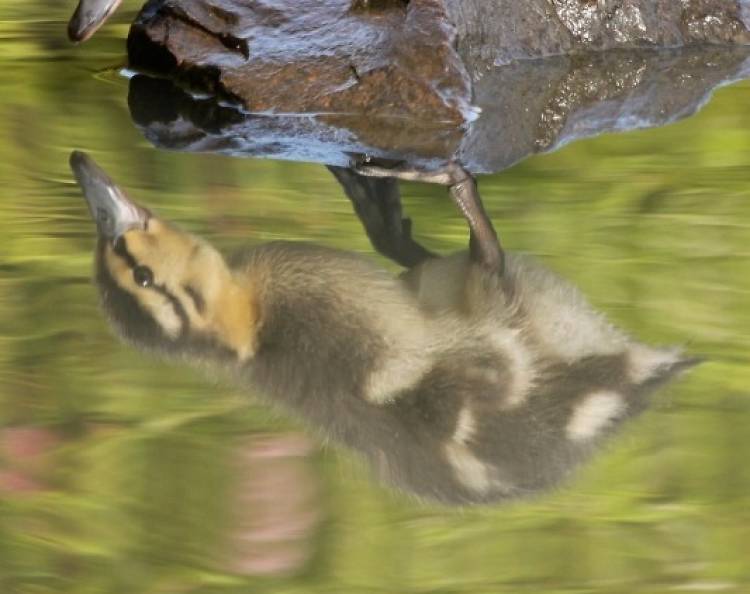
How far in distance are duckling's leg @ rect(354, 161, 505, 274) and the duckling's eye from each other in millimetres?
894

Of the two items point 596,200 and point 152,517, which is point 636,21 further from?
point 152,517

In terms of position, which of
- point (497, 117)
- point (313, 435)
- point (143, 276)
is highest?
point (313, 435)

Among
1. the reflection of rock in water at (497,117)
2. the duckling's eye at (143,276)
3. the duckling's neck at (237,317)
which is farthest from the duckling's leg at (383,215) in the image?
the duckling's eye at (143,276)

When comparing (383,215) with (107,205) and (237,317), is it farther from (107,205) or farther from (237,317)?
(107,205)

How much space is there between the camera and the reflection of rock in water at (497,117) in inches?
217

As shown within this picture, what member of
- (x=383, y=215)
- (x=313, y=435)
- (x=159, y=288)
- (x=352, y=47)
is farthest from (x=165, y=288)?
(x=352, y=47)

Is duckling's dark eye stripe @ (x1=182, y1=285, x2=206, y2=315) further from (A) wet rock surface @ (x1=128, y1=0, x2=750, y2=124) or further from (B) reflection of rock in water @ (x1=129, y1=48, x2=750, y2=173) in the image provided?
(A) wet rock surface @ (x1=128, y1=0, x2=750, y2=124)

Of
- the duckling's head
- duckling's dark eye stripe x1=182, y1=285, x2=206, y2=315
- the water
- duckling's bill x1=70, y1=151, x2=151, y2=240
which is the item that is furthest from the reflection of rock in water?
duckling's dark eye stripe x1=182, y1=285, x2=206, y2=315

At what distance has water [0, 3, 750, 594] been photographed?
3176mm

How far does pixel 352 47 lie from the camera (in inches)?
234

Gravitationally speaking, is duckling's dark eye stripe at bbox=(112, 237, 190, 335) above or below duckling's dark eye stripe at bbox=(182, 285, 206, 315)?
above

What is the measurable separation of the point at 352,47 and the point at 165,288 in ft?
5.70

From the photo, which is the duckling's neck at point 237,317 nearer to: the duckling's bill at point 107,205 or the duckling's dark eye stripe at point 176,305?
the duckling's dark eye stripe at point 176,305

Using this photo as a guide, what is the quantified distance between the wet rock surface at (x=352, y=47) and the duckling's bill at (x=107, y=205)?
3.16 ft
